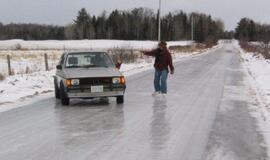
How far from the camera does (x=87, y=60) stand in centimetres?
1454

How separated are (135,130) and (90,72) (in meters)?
4.24

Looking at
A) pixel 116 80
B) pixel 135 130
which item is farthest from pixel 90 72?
pixel 135 130

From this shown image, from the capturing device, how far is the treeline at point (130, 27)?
515ft

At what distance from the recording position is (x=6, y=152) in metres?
7.75

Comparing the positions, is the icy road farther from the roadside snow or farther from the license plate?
the roadside snow

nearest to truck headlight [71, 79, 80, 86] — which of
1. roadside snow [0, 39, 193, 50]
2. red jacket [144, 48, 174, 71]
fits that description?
red jacket [144, 48, 174, 71]

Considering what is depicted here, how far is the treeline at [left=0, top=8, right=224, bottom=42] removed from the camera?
515 ft

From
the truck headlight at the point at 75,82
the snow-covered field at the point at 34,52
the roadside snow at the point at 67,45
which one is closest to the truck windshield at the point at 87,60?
the truck headlight at the point at 75,82

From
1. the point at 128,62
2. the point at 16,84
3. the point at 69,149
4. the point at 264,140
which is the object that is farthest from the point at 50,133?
the point at 128,62

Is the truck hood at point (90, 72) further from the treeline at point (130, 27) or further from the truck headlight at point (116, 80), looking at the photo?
the treeline at point (130, 27)

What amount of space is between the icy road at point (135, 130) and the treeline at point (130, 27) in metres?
137

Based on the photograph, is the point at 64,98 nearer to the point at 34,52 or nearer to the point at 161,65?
the point at 161,65

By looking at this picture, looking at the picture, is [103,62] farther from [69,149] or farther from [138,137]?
[69,149]

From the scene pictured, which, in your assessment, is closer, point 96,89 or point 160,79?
point 96,89
